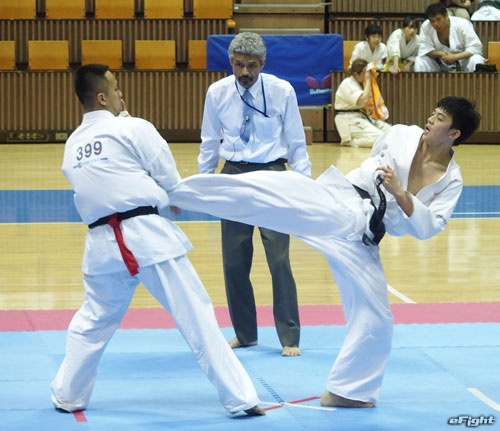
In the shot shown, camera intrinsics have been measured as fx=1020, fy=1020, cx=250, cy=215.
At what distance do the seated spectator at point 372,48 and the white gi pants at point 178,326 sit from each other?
12288 mm

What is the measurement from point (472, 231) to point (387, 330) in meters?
5.30

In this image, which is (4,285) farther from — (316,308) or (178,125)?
(178,125)

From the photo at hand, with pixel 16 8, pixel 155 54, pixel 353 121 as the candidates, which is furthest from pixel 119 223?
pixel 16 8

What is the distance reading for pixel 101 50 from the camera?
17438mm

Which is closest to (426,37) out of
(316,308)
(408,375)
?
(316,308)

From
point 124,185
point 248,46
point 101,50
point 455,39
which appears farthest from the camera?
point 101,50

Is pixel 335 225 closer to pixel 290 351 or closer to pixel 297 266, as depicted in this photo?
pixel 290 351

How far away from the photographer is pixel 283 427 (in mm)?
4598

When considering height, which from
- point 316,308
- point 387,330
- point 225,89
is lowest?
point 316,308

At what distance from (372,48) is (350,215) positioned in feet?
41.0

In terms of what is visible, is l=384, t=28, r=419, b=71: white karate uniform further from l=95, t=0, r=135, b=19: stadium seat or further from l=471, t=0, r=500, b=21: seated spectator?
l=95, t=0, r=135, b=19: stadium seat

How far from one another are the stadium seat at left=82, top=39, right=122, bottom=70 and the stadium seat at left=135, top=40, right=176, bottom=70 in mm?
351

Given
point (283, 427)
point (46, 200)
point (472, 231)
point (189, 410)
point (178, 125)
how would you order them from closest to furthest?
point (283, 427)
point (189, 410)
point (472, 231)
point (46, 200)
point (178, 125)

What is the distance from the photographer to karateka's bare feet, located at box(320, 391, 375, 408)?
4.91 meters
